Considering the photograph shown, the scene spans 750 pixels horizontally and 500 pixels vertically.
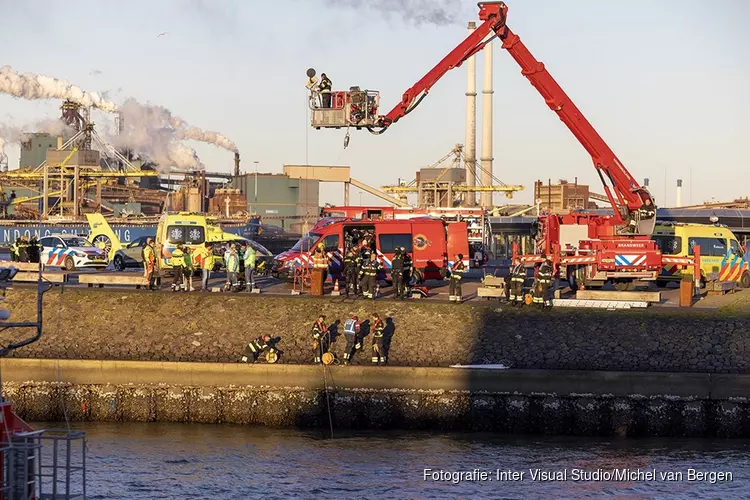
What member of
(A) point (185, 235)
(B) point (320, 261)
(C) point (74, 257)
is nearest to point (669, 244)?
(B) point (320, 261)

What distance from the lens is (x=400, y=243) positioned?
121 ft

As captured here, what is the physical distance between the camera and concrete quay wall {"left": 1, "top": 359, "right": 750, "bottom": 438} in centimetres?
2656

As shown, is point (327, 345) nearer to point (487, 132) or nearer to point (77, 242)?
point (77, 242)

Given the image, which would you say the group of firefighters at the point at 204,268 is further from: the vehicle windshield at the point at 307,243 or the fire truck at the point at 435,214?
the fire truck at the point at 435,214

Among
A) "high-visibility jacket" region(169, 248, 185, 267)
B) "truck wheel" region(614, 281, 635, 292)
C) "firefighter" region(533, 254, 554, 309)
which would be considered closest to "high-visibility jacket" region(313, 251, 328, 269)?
"high-visibility jacket" region(169, 248, 185, 267)

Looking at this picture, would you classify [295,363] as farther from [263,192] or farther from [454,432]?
[263,192]

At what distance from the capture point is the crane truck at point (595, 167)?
34812 mm

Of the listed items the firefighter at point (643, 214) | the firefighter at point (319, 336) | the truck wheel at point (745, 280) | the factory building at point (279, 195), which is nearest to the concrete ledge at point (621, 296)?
the firefighter at point (643, 214)

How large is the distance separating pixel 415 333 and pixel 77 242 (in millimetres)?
22134

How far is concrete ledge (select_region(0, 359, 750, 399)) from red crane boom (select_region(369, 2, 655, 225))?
35.7ft

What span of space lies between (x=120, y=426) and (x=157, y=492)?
21.7 ft

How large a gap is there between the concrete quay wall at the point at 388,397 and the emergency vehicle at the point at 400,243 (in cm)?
963

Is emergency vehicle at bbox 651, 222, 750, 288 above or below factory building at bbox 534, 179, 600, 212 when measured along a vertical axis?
below

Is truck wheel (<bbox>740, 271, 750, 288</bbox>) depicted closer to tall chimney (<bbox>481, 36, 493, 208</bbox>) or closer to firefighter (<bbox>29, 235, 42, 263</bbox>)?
firefighter (<bbox>29, 235, 42, 263</bbox>)
